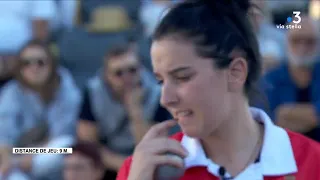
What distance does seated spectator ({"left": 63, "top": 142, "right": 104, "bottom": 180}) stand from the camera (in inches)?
74.9

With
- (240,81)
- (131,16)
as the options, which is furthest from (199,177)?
(131,16)

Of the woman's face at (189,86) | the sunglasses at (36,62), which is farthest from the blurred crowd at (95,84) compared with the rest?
the woman's face at (189,86)

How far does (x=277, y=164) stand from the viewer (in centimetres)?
103

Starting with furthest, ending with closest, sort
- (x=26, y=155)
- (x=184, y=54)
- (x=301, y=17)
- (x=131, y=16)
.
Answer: (x=131, y=16) < (x=301, y=17) < (x=26, y=155) < (x=184, y=54)

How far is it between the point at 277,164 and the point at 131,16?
148 cm

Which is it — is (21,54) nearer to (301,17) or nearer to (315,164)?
(301,17)

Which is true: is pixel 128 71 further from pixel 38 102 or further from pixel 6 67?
pixel 6 67

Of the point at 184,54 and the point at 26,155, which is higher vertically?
the point at 184,54

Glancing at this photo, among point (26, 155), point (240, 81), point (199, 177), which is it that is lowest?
point (26, 155)

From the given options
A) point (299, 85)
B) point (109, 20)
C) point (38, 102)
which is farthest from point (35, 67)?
point (299, 85)

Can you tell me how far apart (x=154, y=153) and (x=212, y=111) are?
0.39ft

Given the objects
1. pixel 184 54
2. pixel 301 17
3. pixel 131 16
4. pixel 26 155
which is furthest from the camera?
pixel 131 16

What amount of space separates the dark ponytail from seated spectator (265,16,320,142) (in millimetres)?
940

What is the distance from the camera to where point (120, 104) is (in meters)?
2.14
